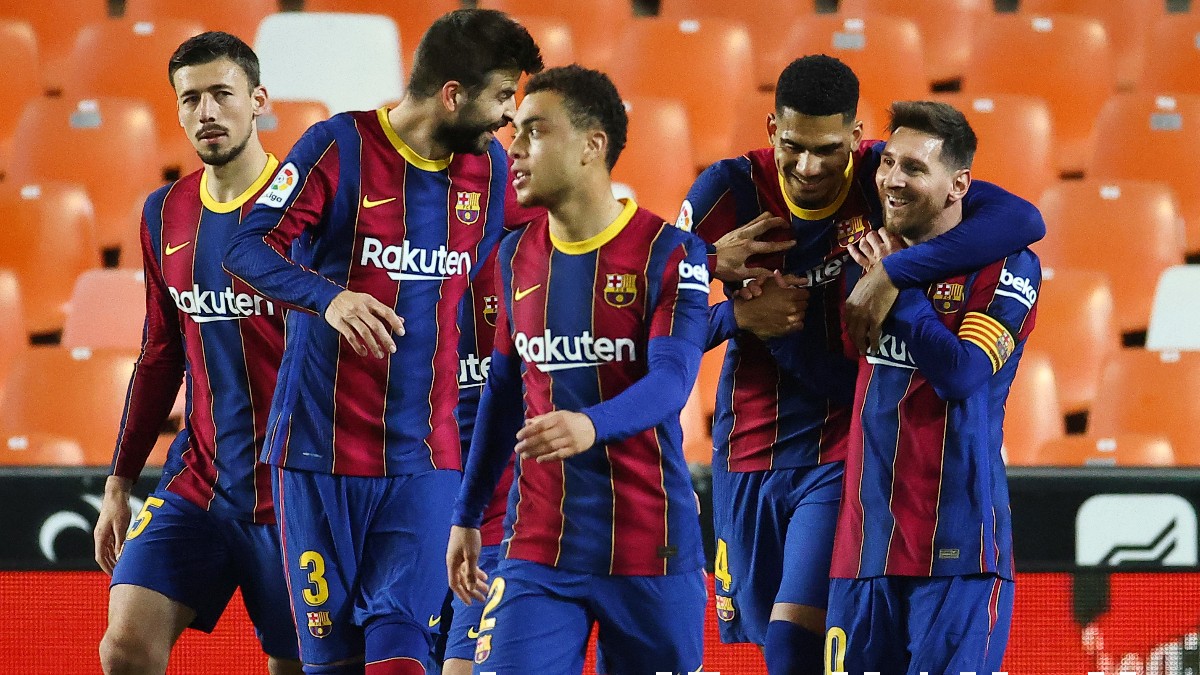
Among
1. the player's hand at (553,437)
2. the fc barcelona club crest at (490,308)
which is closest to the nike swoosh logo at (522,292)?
the player's hand at (553,437)

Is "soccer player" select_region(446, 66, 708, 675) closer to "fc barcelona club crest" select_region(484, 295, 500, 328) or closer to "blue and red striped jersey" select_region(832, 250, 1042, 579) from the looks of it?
"blue and red striped jersey" select_region(832, 250, 1042, 579)

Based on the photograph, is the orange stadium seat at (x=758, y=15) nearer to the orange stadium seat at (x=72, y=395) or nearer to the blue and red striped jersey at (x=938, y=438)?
the orange stadium seat at (x=72, y=395)

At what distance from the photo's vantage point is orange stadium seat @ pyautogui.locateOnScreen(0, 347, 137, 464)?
5.68 metres

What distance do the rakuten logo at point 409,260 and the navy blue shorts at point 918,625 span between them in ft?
3.65

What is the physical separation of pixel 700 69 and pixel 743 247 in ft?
12.5

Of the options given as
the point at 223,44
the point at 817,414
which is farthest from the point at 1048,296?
the point at 223,44

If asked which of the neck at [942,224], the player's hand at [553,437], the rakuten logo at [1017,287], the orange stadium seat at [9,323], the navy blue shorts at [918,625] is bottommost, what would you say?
the navy blue shorts at [918,625]

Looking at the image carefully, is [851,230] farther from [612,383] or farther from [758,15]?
[758,15]

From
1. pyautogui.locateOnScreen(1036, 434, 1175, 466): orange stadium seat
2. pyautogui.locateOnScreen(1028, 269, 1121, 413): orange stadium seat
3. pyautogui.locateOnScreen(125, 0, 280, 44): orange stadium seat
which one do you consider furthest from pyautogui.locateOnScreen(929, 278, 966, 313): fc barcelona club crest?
pyautogui.locateOnScreen(125, 0, 280, 44): orange stadium seat

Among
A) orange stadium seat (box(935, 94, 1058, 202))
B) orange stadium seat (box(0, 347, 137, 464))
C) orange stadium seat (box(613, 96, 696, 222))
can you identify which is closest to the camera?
orange stadium seat (box(0, 347, 137, 464))

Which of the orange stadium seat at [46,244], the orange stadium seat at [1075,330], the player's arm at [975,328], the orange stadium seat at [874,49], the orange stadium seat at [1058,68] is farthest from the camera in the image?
the orange stadium seat at [1058,68]

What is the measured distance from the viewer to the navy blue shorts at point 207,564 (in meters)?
3.92

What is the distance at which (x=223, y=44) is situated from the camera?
13.3ft

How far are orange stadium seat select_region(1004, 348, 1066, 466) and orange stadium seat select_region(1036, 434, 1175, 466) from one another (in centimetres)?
27
